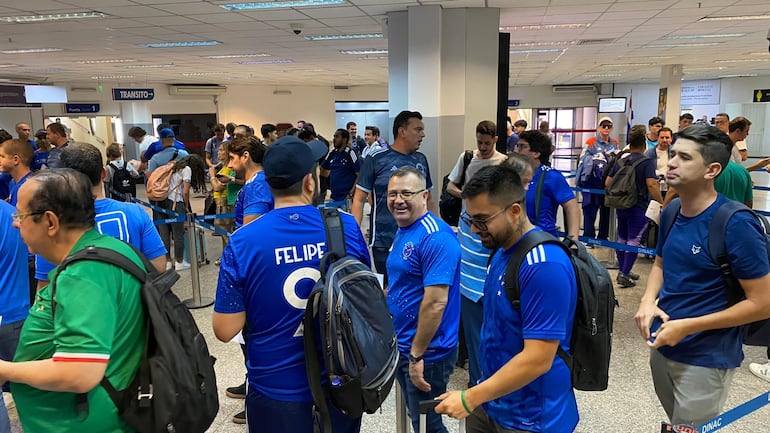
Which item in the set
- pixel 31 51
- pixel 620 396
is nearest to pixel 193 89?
pixel 31 51

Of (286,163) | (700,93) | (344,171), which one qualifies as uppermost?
(700,93)

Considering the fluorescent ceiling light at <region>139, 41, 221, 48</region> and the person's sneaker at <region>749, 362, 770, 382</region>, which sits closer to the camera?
the person's sneaker at <region>749, 362, 770, 382</region>

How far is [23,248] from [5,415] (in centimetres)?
77

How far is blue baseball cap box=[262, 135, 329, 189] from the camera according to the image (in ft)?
6.13

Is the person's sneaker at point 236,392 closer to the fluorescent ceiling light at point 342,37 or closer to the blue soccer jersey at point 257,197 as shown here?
the blue soccer jersey at point 257,197

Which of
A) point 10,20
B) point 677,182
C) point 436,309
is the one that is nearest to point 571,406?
point 436,309

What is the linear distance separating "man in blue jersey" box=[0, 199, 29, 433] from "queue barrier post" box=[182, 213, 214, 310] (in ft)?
9.20

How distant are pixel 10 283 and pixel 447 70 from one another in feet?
17.8

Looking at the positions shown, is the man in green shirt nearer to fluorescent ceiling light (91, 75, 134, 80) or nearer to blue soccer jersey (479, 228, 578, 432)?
blue soccer jersey (479, 228, 578, 432)

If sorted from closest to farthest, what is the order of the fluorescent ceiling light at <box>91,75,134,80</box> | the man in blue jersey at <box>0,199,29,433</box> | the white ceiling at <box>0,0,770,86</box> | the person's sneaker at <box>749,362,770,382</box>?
the man in blue jersey at <box>0,199,29,433</box> < the person's sneaker at <box>749,362,770,382</box> < the white ceiling at <box>0,0,770,86</box> < the fluorescent ceiling light at <box>91,75,134,80</box>

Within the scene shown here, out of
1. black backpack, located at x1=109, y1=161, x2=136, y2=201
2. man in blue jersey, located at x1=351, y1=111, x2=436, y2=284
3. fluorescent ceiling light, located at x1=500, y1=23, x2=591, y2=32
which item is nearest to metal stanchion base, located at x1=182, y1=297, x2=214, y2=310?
black backpack, located at x1=109, y1=161, x2=136, y2=201

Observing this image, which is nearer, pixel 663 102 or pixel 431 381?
pixel 431 381

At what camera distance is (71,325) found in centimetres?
141

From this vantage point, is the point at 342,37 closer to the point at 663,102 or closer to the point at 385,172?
the point at 385,172
